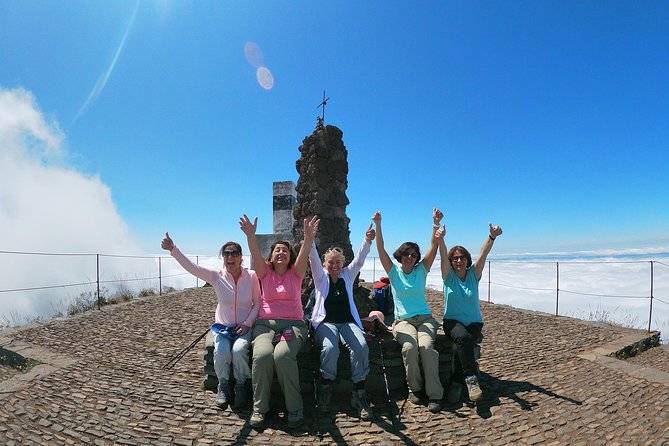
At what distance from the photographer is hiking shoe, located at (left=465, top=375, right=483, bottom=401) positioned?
3836 mm

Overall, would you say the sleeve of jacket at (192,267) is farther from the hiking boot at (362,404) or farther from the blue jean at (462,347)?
the blue jean at (462,347)

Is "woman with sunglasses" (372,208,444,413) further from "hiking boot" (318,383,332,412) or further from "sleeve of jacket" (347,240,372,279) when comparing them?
"hiking boot" (318,383,332,412)

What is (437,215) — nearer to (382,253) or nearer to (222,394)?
(382,253)

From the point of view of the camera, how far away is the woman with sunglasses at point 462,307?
409 cm

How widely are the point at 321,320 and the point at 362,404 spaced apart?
1.02m

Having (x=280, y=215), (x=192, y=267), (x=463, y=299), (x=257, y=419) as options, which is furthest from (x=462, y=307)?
(x=280, y=215)

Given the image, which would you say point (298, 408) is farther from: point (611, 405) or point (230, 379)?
point (611, 405)

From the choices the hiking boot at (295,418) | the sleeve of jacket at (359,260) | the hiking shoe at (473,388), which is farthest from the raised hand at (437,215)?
the hiking boot at (295,418)

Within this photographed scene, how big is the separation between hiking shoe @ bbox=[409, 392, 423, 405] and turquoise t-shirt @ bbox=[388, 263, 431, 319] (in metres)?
0.90

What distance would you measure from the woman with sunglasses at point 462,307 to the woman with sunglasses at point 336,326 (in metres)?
1.12

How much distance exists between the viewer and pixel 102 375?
464 centimetres

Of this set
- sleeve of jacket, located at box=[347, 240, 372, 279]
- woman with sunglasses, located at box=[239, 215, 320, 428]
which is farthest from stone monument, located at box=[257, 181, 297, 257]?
woman with sunglasses, located at box=[239, 215, 320, 428]

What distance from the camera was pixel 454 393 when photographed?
401cm

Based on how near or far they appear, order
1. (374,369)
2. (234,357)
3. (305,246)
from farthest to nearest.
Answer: (374,369)
(305,246)
(234,357)
